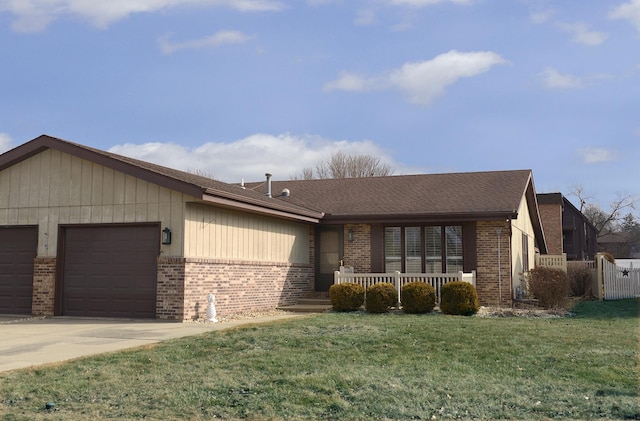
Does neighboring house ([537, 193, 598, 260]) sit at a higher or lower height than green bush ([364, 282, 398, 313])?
higher

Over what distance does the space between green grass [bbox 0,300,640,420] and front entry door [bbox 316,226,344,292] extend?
8.67 meters

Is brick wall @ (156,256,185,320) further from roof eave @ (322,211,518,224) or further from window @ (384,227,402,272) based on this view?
window @ (384,227,402,272)

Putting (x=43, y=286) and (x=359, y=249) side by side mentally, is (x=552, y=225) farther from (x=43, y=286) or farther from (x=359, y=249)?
(x=43, y=286)

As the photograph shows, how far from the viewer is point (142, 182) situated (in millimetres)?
15398

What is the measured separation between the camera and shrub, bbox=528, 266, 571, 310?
57.1 feet

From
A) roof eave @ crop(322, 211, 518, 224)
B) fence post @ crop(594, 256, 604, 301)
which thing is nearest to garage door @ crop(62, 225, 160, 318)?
roof eave @ crop(322, 211, 518, 224)

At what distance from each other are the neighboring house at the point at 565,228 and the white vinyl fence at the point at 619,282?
11501 mm

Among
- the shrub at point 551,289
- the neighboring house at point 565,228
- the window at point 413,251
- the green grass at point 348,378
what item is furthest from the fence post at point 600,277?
the neighboring house at point 565,228

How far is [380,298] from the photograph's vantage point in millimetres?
15891

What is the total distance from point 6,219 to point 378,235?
1036 cm

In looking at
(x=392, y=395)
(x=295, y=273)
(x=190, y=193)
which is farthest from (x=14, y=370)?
(x=295, y=273)

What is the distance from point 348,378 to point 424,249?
471 inches

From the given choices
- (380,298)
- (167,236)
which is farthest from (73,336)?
(380,298)

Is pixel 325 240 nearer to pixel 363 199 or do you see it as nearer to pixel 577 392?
pixel 363 199
